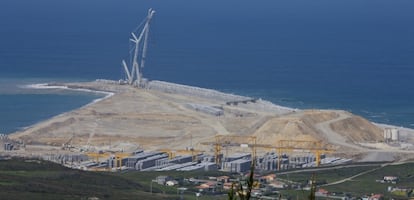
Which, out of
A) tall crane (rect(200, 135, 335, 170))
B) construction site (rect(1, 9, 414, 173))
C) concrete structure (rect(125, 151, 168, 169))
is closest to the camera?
concrete structure (rect(125, 151, 168, 169))

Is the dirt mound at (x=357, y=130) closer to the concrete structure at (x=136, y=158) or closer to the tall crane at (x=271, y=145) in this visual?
the tall crane at (x=271, y=145)

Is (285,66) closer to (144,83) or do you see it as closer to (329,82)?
(329,82)

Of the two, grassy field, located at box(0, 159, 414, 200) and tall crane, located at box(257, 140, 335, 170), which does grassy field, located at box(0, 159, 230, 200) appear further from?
tall crane, located at box(257, 140, 335, 170)

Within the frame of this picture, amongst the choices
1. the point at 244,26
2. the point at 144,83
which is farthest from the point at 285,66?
the point at 244,26

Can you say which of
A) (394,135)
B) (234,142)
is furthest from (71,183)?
(394,135)

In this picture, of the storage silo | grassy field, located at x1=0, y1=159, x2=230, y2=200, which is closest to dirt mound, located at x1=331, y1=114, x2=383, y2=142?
the storage silo

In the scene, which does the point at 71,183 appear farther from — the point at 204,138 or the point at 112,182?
the point at 204,138
